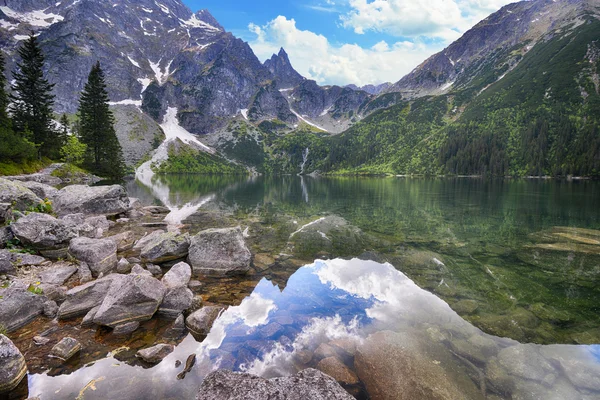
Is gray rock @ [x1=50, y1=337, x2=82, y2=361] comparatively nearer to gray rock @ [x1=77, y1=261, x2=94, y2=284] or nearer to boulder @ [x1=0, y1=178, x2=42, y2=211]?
gray rock @ [x1=77, y1=261, x2=94, y2=284]

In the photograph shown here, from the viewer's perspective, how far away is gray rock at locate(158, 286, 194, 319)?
11.9 metres

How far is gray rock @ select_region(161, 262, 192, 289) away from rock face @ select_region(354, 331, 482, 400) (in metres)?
9.15

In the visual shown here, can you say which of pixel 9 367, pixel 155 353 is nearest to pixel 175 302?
pixel 155 353

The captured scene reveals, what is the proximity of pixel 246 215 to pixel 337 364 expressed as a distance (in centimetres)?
3122

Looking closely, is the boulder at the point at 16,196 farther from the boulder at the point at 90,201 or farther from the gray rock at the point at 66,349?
the gray rock at the point at 66,349

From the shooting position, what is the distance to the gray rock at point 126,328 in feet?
34.4

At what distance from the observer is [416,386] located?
823cm

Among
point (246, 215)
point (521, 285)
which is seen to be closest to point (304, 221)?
point (246, 215)

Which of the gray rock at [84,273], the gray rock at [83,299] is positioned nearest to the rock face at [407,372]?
the gray rock at [83,299]

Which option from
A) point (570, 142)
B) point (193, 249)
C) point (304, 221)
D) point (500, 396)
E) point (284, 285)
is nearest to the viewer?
point (500, 396)

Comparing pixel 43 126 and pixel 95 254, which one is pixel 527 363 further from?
pixel 43 126

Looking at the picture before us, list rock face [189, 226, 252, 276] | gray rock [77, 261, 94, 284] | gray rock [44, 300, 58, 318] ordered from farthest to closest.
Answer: rock face [189, 226, 252, 276] < gray rock [77, 261, 94, 284] < gray rock [44, 300, 58, 318]

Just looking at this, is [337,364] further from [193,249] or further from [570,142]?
[570,142]

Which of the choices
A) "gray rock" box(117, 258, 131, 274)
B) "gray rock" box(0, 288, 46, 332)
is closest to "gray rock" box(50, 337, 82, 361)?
"gray rock" box(0, 288, 46, 332)
